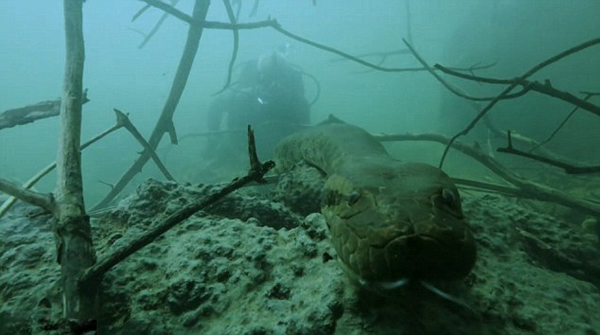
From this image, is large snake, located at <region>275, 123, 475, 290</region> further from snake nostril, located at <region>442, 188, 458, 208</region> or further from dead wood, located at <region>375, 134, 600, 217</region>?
Result: dead wood, located at <region>375, 134, 600, 217</region>

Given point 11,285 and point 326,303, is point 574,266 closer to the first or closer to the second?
point 326,303

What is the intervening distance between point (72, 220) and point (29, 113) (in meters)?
2.03

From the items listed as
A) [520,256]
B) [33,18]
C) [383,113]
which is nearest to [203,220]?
[520,256]

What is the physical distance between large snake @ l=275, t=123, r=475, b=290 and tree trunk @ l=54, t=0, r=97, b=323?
3.36 feet

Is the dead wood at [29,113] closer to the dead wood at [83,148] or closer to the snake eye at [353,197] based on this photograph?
the dead wood at [83,148]

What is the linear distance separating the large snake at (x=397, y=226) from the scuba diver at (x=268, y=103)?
7.96 metres

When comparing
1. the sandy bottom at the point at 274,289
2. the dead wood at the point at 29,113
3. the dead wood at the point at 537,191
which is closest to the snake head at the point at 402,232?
the sandy bottom at the point at 274,289

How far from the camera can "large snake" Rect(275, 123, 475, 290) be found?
1261 mm

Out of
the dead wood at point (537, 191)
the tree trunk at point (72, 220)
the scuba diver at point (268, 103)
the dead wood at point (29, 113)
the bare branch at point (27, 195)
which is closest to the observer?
the tree trunk at point (72, 220)

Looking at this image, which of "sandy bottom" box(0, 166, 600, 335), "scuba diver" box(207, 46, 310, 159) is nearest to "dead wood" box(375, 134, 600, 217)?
"sandy bottom" box(0, 166, 600, 335)

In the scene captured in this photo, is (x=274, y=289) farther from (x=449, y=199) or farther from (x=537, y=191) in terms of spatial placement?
(x=537, y=191)

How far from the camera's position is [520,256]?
198 cm

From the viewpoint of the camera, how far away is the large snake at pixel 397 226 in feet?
4.14

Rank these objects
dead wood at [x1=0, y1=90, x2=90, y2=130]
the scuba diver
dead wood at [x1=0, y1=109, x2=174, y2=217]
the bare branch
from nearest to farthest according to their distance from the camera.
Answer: the bare branch, dead wood at [x1=0, y1=109, x2=174, y2=217], dead wood at [x1=0, y1=90, x2=90, y2=130], the scuba diver
